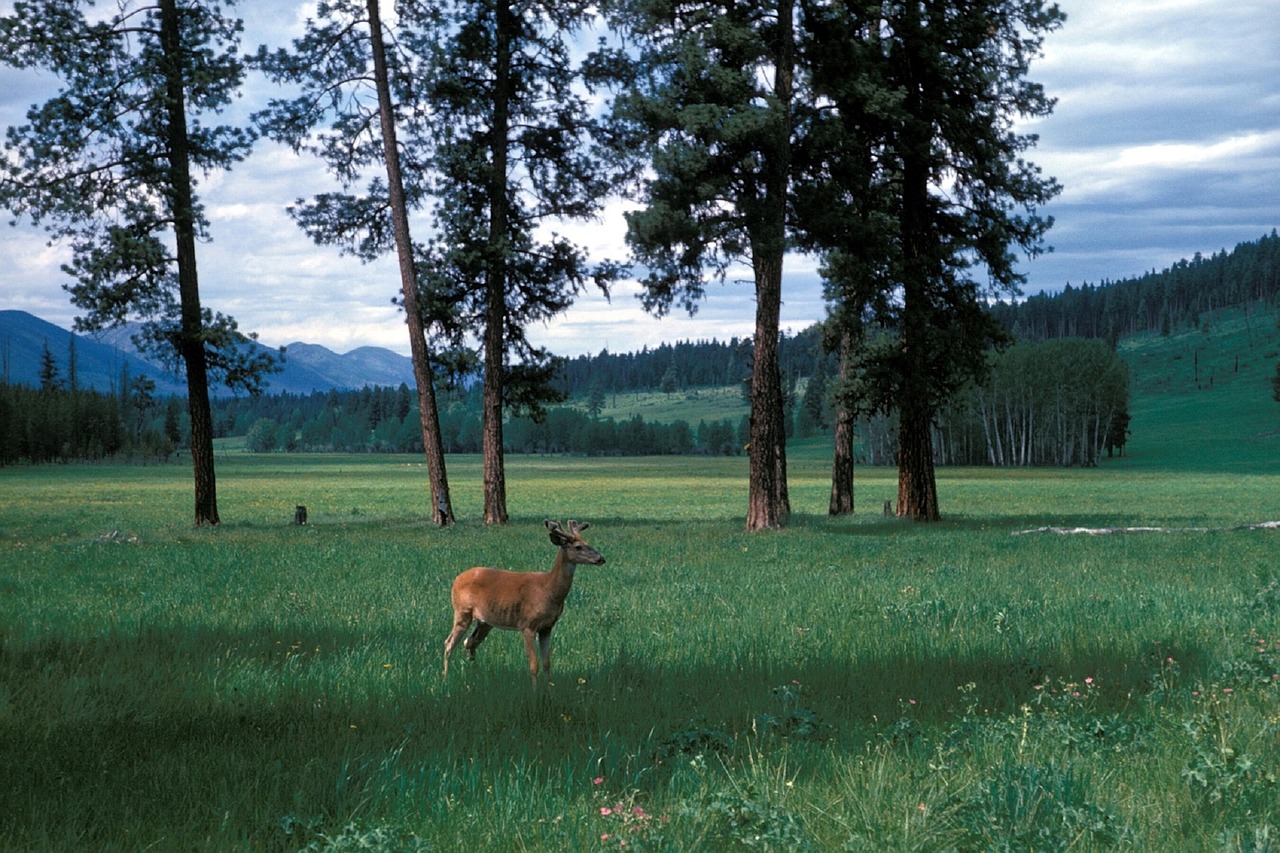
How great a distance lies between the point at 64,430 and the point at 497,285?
134605 millimetres

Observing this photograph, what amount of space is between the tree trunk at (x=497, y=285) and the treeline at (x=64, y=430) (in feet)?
397

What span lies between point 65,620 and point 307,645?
3.42m

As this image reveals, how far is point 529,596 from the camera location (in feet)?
26.2

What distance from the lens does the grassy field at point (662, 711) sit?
4.73 meters

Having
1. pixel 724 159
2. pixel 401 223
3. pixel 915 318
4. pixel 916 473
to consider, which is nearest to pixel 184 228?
pixel 401 223

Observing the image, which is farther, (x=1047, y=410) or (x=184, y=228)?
(x=1047, y=410)

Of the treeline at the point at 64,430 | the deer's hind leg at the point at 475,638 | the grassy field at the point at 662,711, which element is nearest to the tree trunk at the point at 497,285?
the grassy field at the point at 662,711

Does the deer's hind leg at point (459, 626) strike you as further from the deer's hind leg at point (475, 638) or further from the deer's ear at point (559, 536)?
the deer's ear at point (559, 536)

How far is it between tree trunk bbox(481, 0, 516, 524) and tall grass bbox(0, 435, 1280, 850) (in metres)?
12.7

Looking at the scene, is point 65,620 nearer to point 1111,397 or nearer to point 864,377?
point 864,377

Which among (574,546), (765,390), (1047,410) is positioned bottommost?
(574,546)

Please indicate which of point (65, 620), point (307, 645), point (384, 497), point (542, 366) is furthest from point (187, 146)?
point (384, 497)

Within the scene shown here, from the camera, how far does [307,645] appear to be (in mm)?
9648

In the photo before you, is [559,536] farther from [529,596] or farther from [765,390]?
[765,390]
